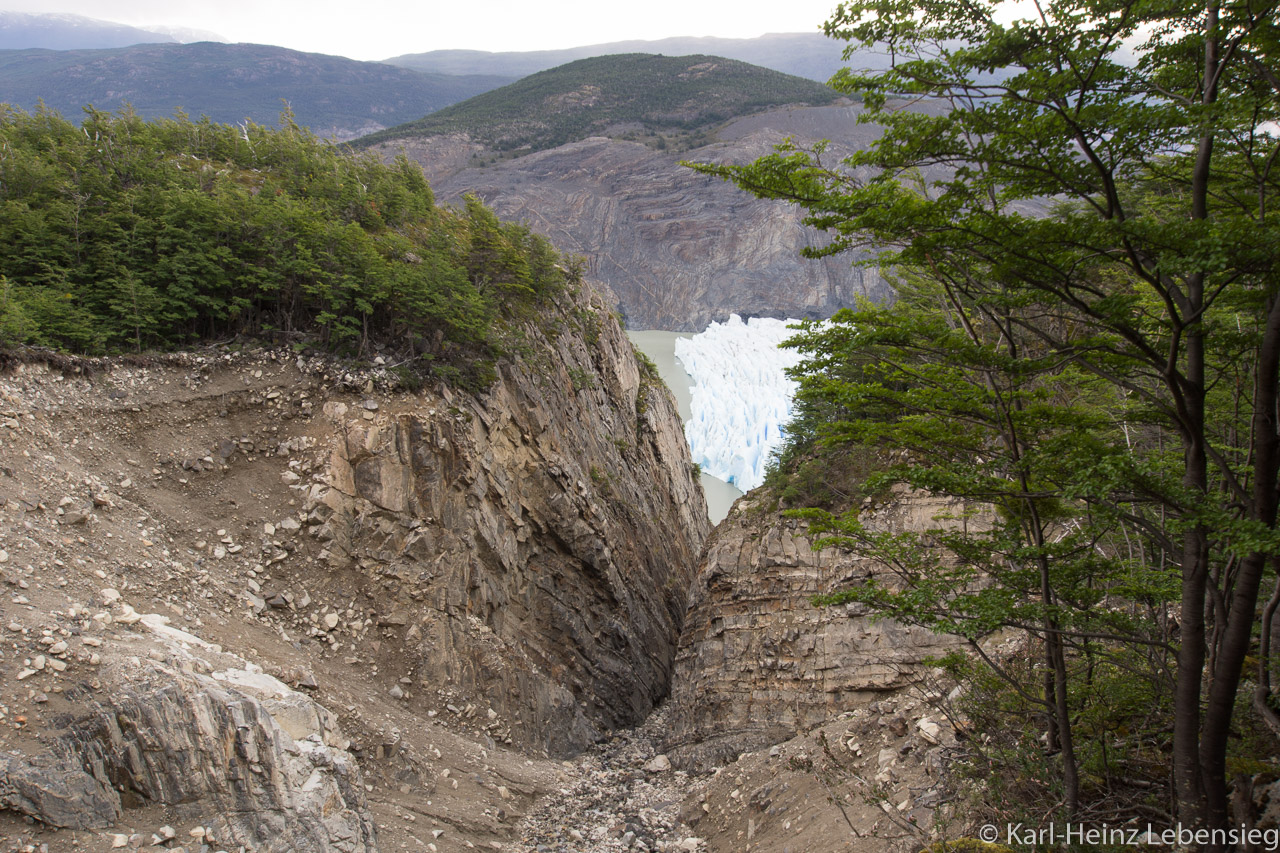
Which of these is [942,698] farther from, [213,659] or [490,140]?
[490,140]

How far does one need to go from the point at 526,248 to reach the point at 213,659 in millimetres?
13407

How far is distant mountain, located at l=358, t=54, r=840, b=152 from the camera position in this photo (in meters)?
61.5

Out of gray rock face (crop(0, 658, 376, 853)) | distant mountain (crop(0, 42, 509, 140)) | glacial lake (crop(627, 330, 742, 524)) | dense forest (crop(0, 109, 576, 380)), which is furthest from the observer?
distant mountain (crop(0, 42, 509, 140))

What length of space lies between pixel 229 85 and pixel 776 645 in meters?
104

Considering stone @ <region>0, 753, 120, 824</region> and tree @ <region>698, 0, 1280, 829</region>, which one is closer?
tree @ <region>698, 0, 1280, 829</region>

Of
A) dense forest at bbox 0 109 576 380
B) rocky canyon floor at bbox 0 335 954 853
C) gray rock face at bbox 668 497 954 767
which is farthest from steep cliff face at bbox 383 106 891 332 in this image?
rocky canyon floor at bbox 0 335 954 853

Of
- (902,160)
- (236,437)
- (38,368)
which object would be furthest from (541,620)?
(902,160)

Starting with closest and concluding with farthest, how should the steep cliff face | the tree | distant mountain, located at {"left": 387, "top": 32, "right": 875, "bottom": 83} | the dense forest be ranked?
1. the tree
2. the dense forest
3. the steep cliff face
4. distant mountain, located at {"left": 387, "top": 32, "right": 875, "bottom": 83}

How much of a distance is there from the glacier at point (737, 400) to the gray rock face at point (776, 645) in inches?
673

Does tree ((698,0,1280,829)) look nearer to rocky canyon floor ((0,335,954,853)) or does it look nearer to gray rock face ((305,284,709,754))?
rocky canyon floor ((0,335,954,853))

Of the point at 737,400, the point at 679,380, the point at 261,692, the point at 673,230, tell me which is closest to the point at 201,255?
the point at 261,692

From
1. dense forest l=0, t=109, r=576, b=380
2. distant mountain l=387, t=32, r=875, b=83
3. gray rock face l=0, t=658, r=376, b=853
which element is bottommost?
gray rock face l=0, t=658, r=376, b=853

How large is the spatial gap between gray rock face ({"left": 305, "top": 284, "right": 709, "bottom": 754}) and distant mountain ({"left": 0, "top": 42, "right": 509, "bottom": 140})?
64.9m

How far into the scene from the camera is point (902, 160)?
4.79 m
